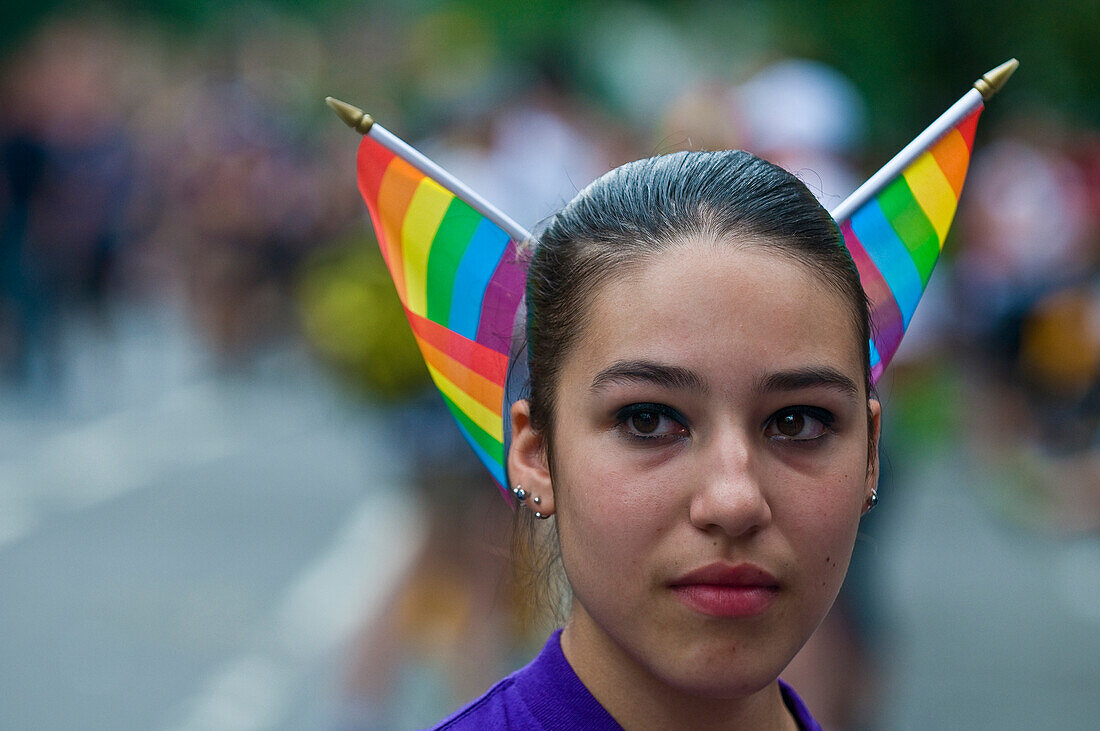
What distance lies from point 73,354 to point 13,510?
6.11 m

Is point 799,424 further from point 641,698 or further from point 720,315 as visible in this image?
point 641,698

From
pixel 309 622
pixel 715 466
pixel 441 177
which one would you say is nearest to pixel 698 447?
pixel 715 466

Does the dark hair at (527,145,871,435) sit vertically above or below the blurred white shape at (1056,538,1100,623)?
above

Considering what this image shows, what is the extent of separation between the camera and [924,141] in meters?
2.19

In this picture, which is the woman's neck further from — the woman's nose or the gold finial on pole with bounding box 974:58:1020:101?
the gold finial on pole with bounding box 974:58:1020:101

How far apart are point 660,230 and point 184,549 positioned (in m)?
7.06

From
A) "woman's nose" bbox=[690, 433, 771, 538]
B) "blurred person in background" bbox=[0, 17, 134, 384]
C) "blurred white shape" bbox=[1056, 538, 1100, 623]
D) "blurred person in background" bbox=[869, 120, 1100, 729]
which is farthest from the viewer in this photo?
"blurred person in background" bbox=[0, 17, 134, 384]

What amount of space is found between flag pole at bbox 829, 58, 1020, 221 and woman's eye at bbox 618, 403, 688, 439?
0.54 metres

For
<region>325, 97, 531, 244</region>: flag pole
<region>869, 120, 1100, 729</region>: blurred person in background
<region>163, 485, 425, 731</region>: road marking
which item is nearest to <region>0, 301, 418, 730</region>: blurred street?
<region>163, 485, 425, 731</region>: road marking

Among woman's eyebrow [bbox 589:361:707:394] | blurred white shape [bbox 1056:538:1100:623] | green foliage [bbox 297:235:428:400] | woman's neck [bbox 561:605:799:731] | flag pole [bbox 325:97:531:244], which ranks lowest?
blurred white shape [bbox 1056:538:1100:623]

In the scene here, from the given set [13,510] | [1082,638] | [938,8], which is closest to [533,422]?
[1082,638]

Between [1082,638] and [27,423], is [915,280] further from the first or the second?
[27,423]

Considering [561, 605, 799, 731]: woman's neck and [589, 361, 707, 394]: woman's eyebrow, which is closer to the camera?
[589, 361, 707, 394]: woman's eyebrow

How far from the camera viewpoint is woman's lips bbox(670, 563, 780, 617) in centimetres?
169
